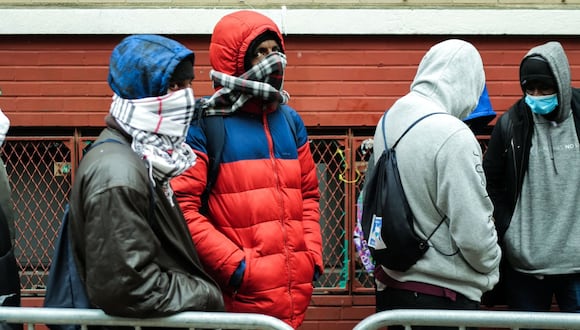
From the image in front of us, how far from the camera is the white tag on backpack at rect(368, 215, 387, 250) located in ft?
10.7

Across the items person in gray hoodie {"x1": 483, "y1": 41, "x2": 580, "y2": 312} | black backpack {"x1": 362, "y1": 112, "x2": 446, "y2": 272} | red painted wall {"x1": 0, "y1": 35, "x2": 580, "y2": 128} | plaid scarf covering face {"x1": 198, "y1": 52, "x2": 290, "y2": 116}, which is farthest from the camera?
red painted wall {"x1": 0, "y1": 35, "x2": 580, "y2": 128}

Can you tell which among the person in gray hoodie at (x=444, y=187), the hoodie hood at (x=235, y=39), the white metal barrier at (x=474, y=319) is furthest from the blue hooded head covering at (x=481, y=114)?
the white metal barrier at (x=474, y=319)

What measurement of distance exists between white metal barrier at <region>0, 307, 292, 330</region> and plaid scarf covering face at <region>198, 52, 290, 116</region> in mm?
1112

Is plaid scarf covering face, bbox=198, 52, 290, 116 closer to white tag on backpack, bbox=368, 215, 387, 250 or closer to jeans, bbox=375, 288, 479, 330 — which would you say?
white tag on backpack, bbox=368, 215, 387, 250

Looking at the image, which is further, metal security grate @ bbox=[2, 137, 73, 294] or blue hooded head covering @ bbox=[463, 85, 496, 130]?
metal security grate @ bbox=[2, 137, 73, 294]

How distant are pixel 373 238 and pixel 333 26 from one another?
84.2 inches

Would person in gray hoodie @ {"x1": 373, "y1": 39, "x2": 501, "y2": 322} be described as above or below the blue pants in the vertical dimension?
above

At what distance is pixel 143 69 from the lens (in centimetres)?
256

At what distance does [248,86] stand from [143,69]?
796 mm

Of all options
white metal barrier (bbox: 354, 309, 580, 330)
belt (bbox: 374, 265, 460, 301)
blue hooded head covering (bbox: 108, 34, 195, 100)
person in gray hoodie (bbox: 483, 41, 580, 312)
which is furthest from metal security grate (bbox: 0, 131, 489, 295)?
blue hooded head covering (bbox: 108, 34, 195, 100)

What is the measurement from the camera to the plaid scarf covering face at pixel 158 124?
2547 mm

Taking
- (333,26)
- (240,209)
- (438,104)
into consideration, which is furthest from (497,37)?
(240,209)

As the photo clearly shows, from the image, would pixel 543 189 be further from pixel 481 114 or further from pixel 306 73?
pixel 306 73

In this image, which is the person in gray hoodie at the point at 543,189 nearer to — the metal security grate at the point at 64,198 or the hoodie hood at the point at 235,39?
the metal security grate at the point at 64,198
